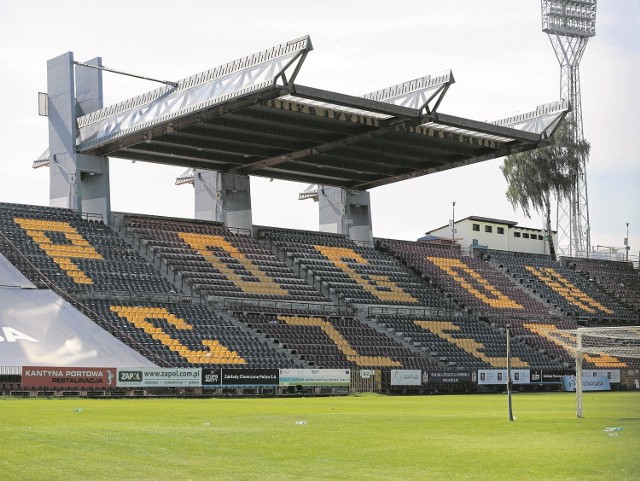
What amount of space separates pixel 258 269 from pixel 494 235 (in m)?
36.3

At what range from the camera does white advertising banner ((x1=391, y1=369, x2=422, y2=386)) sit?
2121 inches

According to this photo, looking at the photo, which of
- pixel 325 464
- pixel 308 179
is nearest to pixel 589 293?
pixel 308 179

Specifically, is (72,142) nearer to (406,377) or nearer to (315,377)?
(315,377)

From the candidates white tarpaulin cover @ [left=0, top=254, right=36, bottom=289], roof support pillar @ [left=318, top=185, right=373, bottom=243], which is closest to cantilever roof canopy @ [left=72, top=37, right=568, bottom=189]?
roof support pillar @ [left=318, top=185, right=373, bottom=243]

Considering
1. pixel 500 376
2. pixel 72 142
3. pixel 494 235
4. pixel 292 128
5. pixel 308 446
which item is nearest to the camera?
pixel 308 446

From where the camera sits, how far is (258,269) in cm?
6306

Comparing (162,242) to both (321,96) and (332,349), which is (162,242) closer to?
(332,349)

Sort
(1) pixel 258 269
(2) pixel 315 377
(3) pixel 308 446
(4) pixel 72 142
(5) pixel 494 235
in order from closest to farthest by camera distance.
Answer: (3) pixel 308 446 → (2) pixel 315 377 → (4) pixel 72 142 → (1) pixel 258 269 → (5) pixel 494 235

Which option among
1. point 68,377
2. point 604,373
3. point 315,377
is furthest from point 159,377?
point 604,373

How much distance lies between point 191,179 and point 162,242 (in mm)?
8524

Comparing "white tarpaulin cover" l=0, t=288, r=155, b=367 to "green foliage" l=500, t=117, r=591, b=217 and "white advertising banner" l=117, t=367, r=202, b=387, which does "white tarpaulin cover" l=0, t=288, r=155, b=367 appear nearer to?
"white advertising banner" l=117, t=367, r=202, b=387

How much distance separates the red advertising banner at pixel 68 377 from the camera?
4194 centimetres

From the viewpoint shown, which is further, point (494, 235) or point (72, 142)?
point (494, 235)

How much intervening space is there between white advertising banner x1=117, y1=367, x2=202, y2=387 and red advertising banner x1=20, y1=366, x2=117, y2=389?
591mm
